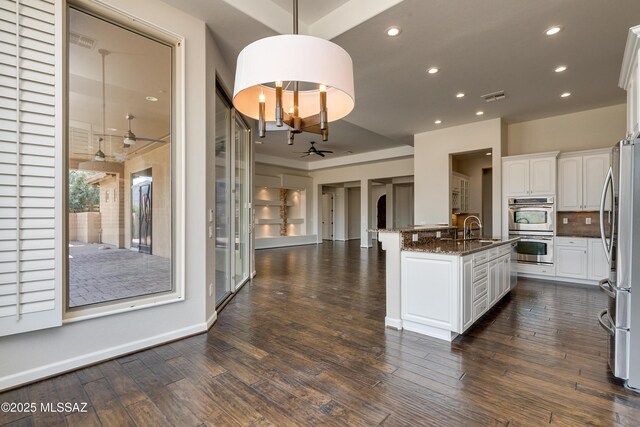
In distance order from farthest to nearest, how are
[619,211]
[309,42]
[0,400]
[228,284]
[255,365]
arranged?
[228,284]
[255,365]
[619,211]
[0,400]
[309,42]

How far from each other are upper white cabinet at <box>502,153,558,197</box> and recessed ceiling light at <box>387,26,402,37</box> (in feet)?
12.8

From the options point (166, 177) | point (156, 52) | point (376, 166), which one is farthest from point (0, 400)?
point (376, 166)

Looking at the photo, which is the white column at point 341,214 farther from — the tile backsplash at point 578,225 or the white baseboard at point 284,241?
the tile backsplash at point 578,225

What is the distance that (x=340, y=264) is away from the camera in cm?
743

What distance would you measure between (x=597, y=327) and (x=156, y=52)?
5.35m

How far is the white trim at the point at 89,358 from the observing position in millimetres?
2148

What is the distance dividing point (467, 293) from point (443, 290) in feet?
0.82

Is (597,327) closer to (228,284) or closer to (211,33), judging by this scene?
(228,284)

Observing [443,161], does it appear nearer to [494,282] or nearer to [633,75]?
[494,282]

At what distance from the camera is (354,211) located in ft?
48.6

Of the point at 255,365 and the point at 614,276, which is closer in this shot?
the point at 614,276

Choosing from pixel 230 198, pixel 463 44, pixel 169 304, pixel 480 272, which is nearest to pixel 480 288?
pixel 480 272

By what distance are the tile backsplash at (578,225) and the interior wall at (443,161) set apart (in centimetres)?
105

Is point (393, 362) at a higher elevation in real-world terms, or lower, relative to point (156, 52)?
lower
